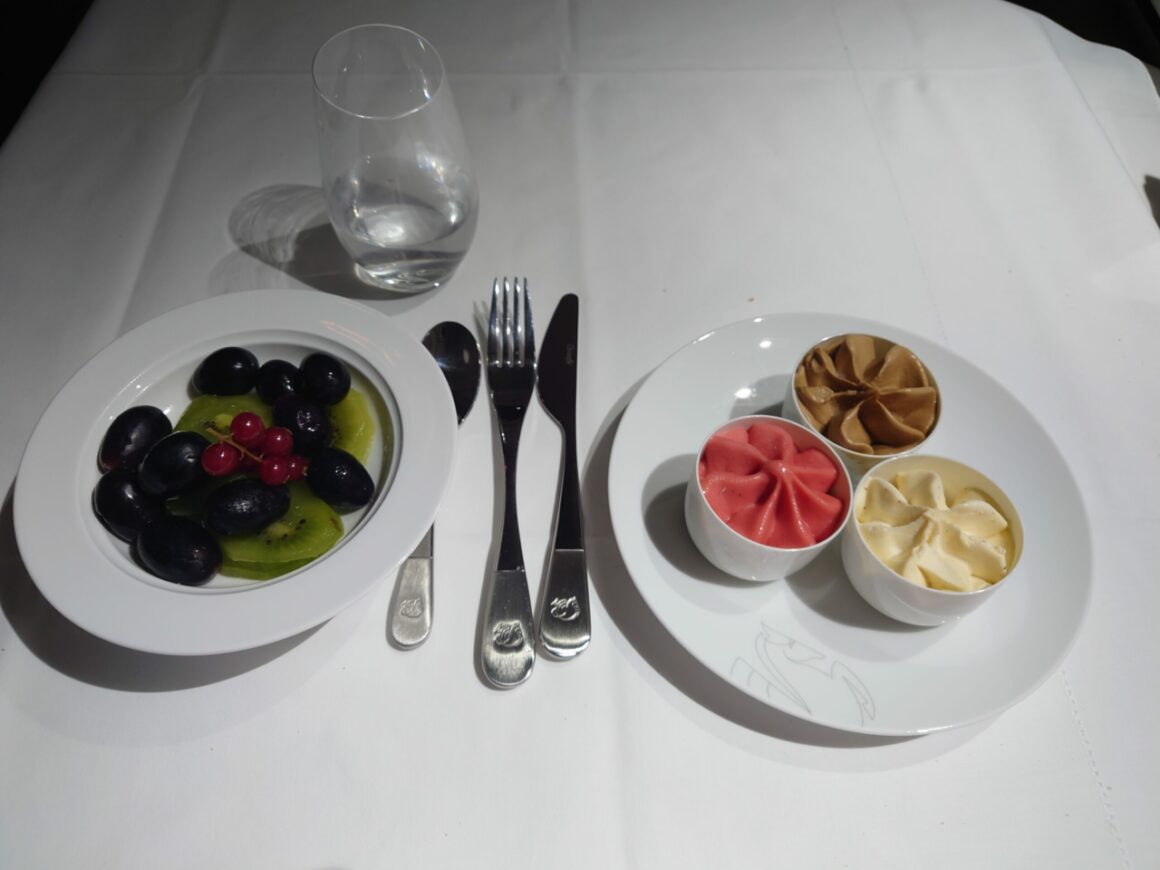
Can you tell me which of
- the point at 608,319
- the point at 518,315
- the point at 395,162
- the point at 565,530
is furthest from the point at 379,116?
the point at 565,530

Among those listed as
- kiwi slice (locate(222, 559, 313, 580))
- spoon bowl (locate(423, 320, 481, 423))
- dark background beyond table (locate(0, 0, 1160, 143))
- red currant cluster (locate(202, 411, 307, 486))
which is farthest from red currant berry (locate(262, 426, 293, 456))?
dark background beyond table (locate(0, 0, 1160, 143))

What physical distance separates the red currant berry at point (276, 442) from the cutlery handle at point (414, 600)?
16 centimetres

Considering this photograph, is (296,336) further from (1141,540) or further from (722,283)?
(1141,540)

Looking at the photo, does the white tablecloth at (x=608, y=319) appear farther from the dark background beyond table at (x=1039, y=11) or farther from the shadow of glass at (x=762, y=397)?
the dark background beyond table at (x=1039, y=11)

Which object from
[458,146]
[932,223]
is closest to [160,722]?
[458,146]

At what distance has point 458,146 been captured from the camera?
0.92 meters

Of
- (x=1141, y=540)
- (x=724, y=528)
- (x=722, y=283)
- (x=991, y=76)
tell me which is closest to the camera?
(x=724, y=528)

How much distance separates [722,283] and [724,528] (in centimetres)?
48

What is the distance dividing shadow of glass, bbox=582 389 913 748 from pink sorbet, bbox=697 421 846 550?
0.08m

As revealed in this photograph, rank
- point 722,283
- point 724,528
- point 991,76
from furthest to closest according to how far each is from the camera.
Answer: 1. point 991,76
2. point 722,283
3. point 724,528

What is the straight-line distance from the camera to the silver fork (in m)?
0.73

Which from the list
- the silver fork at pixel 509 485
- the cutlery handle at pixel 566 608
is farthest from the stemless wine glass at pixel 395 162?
the cutlery handle at pixel 566 608

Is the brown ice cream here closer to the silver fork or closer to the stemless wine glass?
the silver fork

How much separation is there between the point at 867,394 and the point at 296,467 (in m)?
0.59
